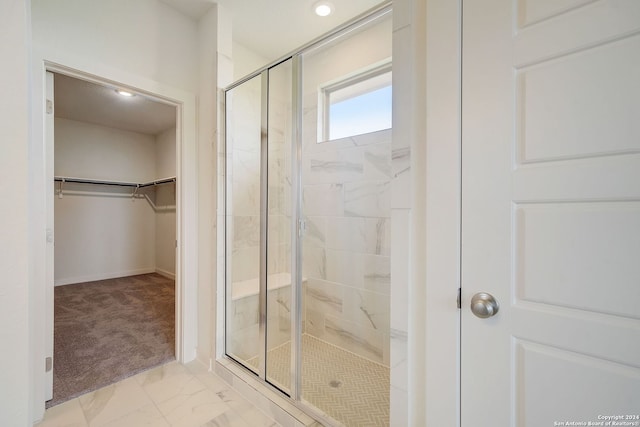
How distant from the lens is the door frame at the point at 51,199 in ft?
5.06

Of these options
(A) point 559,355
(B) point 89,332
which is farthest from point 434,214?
(B) point 89,332

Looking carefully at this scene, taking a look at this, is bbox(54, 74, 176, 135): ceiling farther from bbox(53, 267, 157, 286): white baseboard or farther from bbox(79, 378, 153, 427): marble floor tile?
bbox(79, 378, 153, 427): marble floor tile

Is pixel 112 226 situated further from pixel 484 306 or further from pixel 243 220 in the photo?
pixel 484 306

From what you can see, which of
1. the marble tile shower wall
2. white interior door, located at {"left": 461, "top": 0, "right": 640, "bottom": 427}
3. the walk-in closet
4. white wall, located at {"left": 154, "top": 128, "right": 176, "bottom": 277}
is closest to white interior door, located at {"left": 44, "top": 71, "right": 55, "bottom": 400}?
the walk-in closet

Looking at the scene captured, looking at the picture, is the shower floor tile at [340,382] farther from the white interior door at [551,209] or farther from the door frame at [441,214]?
the white interior door at [551,209]

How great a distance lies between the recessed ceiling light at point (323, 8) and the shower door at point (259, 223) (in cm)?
72

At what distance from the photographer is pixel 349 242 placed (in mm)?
2416

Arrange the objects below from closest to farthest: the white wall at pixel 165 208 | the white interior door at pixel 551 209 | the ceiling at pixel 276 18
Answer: the white interior door at pixel 551 209, the ceiling at pixel 276 18, the white wall at pixel 165 208

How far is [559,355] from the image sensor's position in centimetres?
80

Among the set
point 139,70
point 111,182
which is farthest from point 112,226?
point 139,70

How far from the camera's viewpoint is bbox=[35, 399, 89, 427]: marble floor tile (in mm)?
1533

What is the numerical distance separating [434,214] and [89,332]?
3396mm

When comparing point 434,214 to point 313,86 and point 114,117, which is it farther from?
point 114,117

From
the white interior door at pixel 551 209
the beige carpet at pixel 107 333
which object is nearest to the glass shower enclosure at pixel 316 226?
the beige carpet at pixel 107 333
